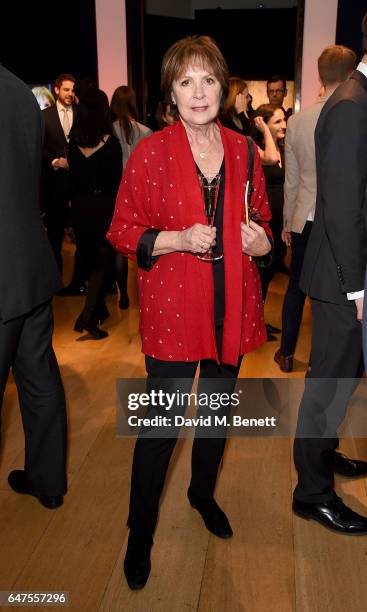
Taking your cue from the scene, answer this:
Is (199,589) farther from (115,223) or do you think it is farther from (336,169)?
(336,169)

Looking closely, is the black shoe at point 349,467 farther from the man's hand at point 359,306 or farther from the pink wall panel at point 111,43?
the pink wall panel at point 111,43

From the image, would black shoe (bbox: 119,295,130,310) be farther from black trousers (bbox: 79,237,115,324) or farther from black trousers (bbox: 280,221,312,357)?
black trousers (bbox: 280,221,312,357)

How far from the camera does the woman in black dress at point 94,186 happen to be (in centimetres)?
404

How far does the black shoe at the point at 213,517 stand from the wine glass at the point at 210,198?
1010 millimetres

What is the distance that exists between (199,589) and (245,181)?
1311 mm

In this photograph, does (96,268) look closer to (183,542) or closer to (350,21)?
(183,542)

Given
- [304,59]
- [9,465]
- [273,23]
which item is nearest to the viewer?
[9,465]

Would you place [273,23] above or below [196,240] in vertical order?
above

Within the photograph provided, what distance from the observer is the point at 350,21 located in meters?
7.34

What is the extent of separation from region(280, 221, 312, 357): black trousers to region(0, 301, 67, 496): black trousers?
1.64 metres

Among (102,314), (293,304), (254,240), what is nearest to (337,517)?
(254,240)

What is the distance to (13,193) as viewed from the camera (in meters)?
1.96

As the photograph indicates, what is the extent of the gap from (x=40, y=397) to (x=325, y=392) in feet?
3.41

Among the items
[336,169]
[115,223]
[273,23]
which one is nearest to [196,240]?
[115,223]
